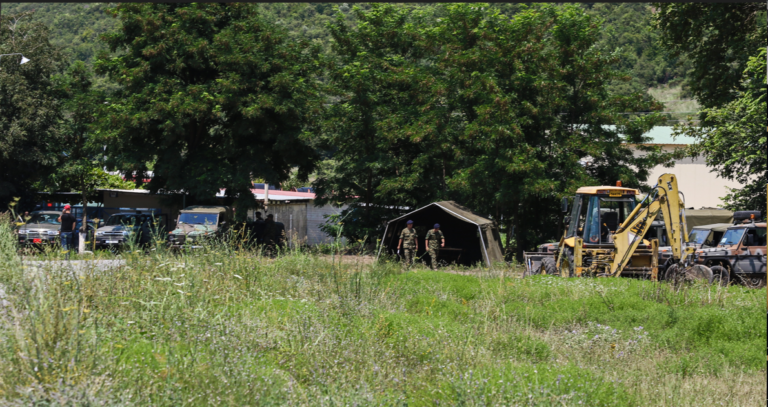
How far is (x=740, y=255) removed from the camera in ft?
58.3

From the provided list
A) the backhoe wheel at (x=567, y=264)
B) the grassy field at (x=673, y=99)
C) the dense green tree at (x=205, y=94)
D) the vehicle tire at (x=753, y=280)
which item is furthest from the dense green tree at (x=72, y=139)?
the grassy field at (x=673, y=99)

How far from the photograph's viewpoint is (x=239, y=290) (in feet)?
31.7

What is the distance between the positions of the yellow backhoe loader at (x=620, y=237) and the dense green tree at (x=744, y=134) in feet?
14.2

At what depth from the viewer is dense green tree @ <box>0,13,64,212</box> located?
34.0 m

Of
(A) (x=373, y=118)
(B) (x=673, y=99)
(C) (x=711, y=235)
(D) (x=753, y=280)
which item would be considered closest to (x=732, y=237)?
(D) (x=753, y=280)

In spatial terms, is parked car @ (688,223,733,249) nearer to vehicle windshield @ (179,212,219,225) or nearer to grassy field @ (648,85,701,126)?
vehicle windshield @ (179,212,219,225)

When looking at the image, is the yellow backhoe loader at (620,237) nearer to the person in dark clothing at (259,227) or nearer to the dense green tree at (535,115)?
the dense green tree at (535,115)

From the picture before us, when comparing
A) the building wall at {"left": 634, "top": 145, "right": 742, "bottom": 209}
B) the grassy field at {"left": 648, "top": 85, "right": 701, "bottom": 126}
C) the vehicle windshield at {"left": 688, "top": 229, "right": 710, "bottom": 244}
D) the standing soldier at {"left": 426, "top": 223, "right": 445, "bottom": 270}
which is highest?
the grassy field at {"left": 648, "top": 85, "right": 701, "bottom": 126}

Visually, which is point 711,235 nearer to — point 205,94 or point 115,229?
point 205,94

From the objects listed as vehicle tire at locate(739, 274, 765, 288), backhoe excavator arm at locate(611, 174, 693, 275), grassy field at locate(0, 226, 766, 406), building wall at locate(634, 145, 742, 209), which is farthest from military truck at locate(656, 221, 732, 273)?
building wall at locate(634, 145, 742, 209)

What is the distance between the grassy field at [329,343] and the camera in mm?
5348

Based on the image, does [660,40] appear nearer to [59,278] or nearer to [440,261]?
[440,261]

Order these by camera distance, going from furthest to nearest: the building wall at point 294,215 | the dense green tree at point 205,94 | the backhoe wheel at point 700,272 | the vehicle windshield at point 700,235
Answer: the building wall at point 294,215 → the dense green tree at point 205,94 → the vehicle windshield at point 700,235 → the backhoe wheel at point 700,272

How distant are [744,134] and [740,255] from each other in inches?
201
